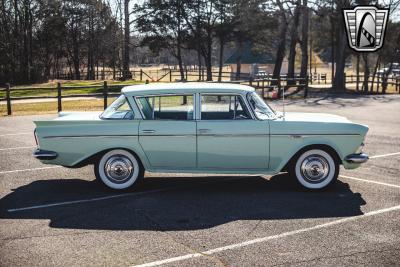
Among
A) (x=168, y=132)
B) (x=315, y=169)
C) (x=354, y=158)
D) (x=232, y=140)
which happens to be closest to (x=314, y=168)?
(x=315, y=169)

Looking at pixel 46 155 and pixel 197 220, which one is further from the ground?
pixel 46 155

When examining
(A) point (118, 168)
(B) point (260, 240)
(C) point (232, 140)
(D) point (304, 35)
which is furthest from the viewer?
(D) point (304, 35)

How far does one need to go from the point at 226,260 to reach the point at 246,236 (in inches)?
28.6

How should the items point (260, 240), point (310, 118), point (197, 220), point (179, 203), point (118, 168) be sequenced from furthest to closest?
point (310, 118) → point (118, 168) → point (179, 203) → point (197, 220) → point (260, 240)

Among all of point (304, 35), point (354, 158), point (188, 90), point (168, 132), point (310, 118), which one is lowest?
point (354, 158)

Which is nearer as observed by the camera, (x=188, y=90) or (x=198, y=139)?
(x=198, y=139)

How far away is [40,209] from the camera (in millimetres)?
6367

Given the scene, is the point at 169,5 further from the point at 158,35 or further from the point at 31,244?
the point at 31,244

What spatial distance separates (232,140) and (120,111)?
5.81ft

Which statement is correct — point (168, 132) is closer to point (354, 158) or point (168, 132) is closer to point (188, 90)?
point (188, 90)

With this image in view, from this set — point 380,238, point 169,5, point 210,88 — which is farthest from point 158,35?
point 380,238

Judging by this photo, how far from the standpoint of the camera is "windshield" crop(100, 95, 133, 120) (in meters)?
7.18

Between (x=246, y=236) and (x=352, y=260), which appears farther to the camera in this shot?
(x=246, y=236)

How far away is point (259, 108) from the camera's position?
7262 millimetres
